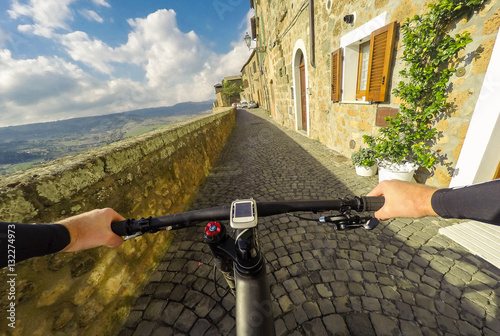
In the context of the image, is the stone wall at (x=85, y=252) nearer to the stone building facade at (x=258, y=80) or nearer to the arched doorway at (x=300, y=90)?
the arched doorway at (x=300, y=90)

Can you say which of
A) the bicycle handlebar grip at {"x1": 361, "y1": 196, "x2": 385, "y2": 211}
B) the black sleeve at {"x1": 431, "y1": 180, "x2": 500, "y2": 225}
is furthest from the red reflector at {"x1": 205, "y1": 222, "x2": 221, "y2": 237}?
the black sleeve at {"x1": 431, "y1": 180, "x2": 500, "y2": 225}

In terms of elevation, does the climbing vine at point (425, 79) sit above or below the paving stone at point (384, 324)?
above

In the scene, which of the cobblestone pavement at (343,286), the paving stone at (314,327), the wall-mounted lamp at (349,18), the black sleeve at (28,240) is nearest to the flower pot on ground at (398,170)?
the cobblestone pavement at (343,286)

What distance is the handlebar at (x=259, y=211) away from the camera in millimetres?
980

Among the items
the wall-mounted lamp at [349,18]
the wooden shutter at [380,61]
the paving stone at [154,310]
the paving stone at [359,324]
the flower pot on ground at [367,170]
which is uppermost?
the wall-mounted lamp at [349,18]

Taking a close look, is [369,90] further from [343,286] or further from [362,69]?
[343,286]

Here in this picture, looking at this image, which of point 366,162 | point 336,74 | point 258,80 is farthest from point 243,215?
point 258,80

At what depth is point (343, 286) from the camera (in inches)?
81.4

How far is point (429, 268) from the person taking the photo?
2186 mm

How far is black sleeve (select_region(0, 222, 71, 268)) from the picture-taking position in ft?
2.25

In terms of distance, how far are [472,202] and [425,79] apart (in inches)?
141

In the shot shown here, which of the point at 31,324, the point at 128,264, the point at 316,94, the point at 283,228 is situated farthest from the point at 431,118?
the point at 31,324

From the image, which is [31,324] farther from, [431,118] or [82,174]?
[431,118]

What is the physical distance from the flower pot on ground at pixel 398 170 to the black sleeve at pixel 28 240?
4282 millimetres
